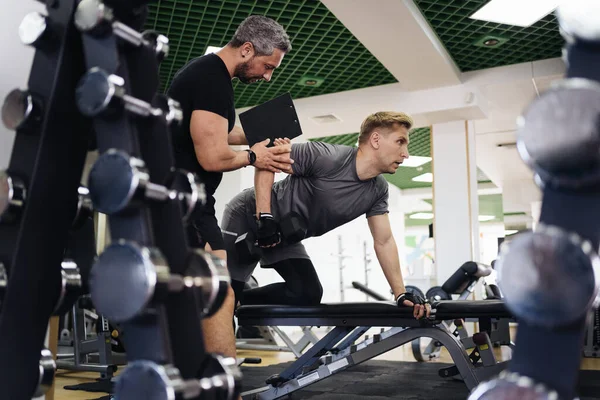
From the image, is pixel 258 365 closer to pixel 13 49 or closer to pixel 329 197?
pixel 329 197

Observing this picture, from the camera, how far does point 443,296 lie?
4.14 m

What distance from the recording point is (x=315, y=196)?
9.05 ft

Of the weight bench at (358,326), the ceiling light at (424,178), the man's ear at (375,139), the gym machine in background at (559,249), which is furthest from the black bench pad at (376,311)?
the ceiling light at (424,178)

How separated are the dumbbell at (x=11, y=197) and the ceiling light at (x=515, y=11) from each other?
425 centimetres

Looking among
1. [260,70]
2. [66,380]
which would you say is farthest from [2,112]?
[66,380]

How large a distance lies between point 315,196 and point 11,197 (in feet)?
7.11

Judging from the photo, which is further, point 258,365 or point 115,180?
point 258,365

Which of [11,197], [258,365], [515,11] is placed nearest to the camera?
[11,197]

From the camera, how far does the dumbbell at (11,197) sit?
0.63m

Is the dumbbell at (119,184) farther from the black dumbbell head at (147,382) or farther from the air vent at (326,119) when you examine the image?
the air vent at (326,119)

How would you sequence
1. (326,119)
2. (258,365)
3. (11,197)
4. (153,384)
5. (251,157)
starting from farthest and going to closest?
1. (326,119)
2. (258,365)
3. (251,157)
4. (11,197)
5. (153,384)

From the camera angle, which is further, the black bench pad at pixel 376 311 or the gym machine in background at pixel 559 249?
the black bench pad at pixel 376 311

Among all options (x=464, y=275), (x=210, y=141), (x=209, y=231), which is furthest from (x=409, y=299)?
(x=464, y=275)

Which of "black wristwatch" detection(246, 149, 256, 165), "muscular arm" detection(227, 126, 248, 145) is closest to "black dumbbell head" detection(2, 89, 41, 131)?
"black wristwatch" detection(246, 149, 256, 165)
